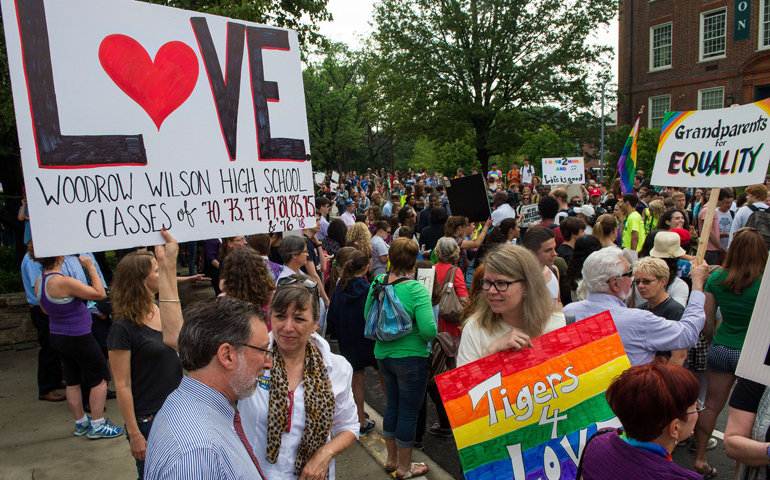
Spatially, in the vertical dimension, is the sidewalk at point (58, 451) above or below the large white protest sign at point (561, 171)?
Answer: below

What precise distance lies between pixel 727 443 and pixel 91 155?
3.40 metres

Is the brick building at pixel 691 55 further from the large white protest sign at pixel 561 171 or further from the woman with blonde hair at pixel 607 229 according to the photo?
the woman with blonde hair at pixel 607 229

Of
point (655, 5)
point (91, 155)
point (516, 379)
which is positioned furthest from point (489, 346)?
point (655, 5)

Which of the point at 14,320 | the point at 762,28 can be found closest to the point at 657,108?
the point at 762,28

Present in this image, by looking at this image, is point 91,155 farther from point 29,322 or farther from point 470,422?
point 29,322

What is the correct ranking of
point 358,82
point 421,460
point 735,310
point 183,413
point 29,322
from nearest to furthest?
point 183,413, point 735,310, point 421,460, point 29,322, point 358,82

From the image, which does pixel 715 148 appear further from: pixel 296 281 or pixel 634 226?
pixel 296 281

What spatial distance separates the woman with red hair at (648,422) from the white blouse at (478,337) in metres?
0.66

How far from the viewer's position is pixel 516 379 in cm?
243

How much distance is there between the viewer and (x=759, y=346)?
2074 mm

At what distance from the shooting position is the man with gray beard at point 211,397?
161 cm

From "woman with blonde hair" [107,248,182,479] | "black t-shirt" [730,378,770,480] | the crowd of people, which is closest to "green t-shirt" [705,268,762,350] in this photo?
the crowd of people

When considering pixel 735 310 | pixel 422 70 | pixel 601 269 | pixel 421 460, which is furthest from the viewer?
pixel 422 70

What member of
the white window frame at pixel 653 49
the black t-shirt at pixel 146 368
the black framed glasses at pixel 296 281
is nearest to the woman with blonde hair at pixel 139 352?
the black t-shirt at pixel 146 368
